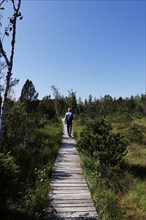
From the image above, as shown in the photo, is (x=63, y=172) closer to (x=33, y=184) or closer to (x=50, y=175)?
(x=50, y=175)

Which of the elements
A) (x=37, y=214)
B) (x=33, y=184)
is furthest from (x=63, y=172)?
(x=37, y=214)

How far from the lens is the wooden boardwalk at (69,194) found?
5.45 metres

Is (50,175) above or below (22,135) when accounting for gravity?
below

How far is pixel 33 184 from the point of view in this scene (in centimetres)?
684

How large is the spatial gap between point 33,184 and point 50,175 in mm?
933

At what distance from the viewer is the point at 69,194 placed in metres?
6.45

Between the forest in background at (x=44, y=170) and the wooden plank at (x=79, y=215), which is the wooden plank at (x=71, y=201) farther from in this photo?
the wooden plank at (x=79, y=215)

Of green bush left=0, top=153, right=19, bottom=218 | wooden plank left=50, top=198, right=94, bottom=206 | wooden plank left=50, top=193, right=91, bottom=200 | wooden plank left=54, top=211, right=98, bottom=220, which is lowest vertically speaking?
wooden plank left=54, top=211, right=98, bottom=220

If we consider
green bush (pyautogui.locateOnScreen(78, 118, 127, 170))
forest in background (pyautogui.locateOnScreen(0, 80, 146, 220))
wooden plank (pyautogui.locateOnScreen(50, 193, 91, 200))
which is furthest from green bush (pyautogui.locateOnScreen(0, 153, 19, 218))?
green bush (pyautogui.locateOnScreen(78, 118, 127, 170))

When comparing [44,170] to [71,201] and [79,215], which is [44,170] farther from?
[79,215]

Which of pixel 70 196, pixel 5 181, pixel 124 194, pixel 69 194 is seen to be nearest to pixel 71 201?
pixel 70 196

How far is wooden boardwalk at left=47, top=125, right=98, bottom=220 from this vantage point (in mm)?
5445

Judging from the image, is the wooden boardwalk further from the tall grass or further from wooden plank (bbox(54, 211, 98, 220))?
the tall grass

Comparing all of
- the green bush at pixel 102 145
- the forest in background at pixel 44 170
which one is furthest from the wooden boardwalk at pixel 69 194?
the green bush at pixel 102 145
